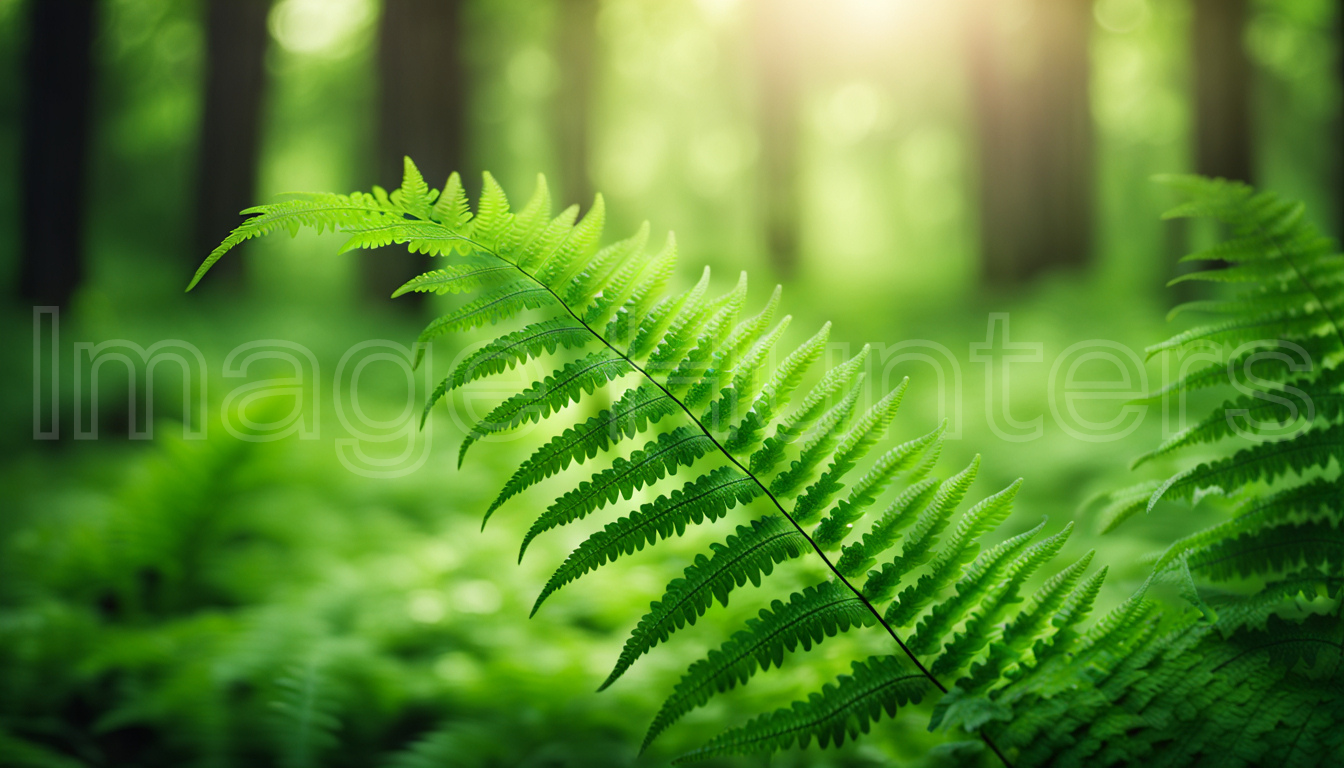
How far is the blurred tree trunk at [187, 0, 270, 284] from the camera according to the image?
8.06 m

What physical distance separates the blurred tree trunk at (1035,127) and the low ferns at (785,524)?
7.21 m

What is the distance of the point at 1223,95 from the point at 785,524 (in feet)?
23.2

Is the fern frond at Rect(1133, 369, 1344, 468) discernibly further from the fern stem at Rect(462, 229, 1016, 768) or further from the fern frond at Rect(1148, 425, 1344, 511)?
the fern stem at Rect(462, 229, 1016, 768)

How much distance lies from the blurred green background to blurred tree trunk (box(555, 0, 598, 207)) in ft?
0.20

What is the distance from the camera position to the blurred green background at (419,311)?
1.73 metres

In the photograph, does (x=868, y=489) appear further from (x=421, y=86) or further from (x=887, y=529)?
(x=421, y=86)

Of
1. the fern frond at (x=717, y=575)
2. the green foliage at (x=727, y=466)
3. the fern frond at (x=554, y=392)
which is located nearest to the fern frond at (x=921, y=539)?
the green foliage at (x=727, y=466)

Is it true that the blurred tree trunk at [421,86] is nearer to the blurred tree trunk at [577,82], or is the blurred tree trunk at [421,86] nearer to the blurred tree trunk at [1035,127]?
the blurred tree trunk at [577,82]

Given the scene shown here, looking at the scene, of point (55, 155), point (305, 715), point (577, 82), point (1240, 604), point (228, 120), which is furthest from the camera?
point (577, 82)

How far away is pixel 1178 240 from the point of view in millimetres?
13133

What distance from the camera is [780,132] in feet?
35.4

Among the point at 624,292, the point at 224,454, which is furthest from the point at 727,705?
the point at 224,454

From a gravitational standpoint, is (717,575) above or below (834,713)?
above

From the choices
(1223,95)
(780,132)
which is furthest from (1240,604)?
(780,132)
